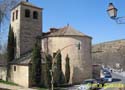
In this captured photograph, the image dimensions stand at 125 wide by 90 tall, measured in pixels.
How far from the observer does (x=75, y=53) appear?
44.3 m

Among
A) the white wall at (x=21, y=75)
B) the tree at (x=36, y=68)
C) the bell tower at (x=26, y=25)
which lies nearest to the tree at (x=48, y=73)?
the tree at (x=36, y=68)

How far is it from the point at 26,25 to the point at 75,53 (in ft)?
36.4

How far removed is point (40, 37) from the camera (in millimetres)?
49281

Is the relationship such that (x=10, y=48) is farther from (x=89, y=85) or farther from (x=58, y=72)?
(x=89, y=85)

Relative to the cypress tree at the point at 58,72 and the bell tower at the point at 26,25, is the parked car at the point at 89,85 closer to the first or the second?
the cypress tree at the point at 58,72

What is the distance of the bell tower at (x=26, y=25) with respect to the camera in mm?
48188

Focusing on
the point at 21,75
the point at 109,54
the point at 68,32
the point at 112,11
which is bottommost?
the point at 21,75

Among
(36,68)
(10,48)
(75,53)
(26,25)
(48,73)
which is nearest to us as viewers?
(48,73)

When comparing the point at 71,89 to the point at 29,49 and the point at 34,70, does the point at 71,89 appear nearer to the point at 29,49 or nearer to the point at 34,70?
the point at 34,70

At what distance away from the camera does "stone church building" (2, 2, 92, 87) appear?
143ft

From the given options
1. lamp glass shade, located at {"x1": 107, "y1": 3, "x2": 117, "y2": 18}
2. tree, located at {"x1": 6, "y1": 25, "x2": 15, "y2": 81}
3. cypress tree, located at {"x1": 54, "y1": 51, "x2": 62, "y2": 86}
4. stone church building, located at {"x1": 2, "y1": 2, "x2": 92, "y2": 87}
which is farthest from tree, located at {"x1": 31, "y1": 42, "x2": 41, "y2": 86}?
lamp glass shade, located at {"x1": 107, "y1": 3, "x2": 117, "y2": 18}

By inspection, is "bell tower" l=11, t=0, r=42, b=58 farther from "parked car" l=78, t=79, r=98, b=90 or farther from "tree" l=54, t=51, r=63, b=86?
"parked car" l=78, t=79, r=98, b=90

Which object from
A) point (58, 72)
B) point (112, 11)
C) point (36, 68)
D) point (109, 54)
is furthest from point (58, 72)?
point (109, 54)

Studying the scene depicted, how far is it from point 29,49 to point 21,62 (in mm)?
6803
